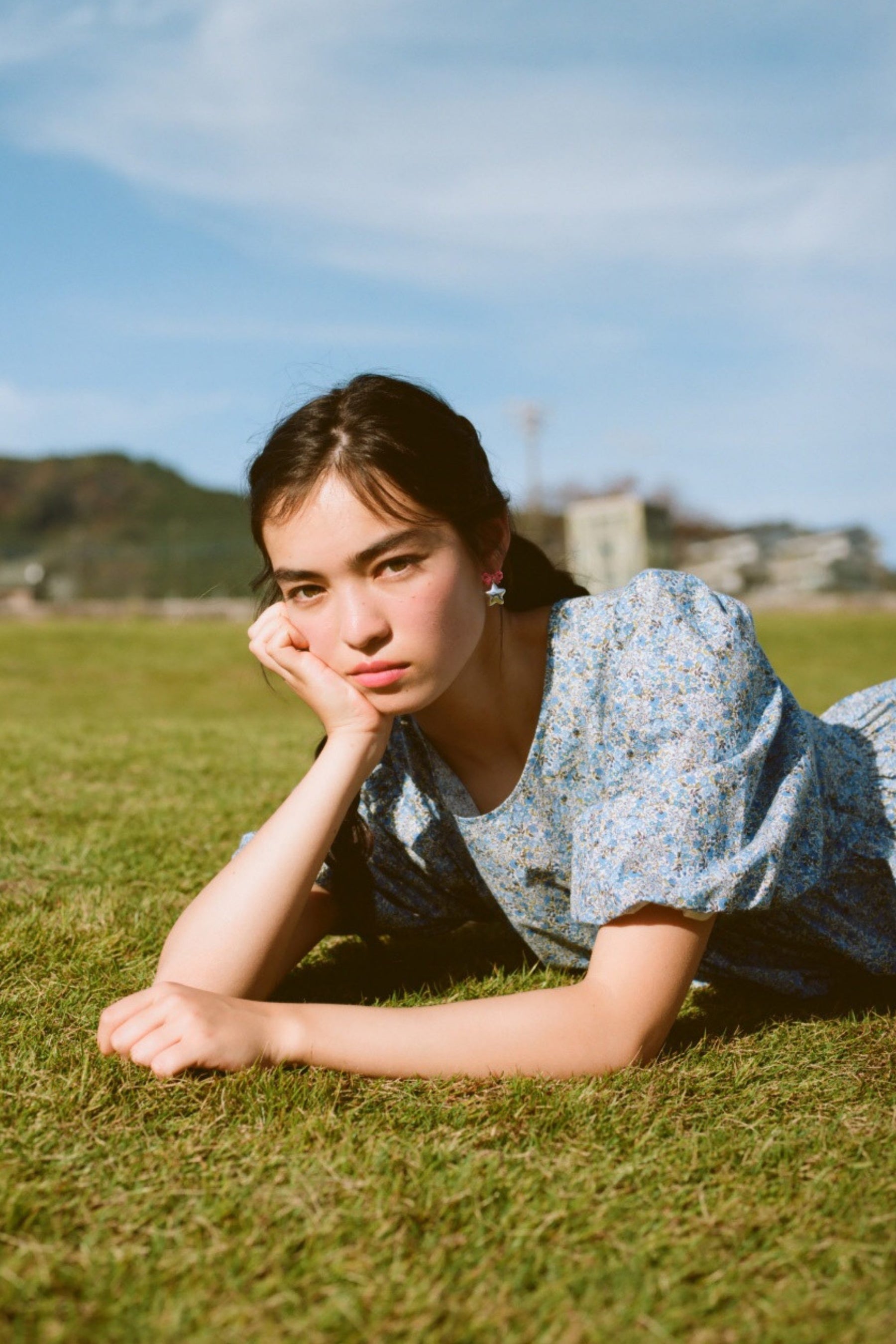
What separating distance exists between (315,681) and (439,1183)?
1.11 metres

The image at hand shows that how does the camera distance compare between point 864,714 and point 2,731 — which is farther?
point 2,731

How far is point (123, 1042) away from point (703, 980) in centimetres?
143

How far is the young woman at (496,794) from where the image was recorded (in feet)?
7.07

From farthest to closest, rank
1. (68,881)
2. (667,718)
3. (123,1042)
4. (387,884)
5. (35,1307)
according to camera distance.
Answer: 1. (68,881)
2. (387,884)
3. (667,718)
4. (123,1042)
5. (35,1307)

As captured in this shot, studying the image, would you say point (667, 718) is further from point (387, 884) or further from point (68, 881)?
point (68, 881)

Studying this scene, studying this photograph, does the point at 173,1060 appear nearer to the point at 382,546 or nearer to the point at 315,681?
the point at 315,681

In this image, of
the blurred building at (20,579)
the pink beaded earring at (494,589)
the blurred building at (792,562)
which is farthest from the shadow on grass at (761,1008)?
the blurred building at (792,562)

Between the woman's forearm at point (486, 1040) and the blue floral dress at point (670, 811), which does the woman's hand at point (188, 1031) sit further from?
the blue floral dress at point (670, 811)

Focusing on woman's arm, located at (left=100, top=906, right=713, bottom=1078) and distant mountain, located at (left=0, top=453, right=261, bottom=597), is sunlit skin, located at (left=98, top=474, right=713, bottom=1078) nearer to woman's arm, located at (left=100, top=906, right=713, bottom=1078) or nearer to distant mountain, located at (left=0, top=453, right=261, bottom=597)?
woman's arm, located at (left=100, top=906, right=713, bottom=1078)

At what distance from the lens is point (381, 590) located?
2.29m

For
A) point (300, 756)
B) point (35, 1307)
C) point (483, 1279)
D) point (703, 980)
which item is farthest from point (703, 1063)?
point (300, 756)

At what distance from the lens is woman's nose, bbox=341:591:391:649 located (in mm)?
2289

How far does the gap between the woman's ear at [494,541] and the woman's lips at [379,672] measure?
13.5 inches

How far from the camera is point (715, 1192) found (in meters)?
1.79
